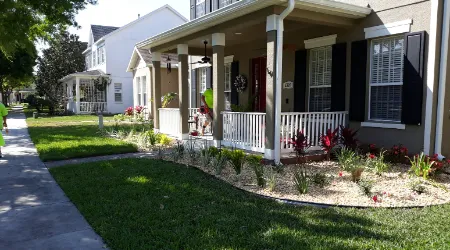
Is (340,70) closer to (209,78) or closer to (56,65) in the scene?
(209,78)

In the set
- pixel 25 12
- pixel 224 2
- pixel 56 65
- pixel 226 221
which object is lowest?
pixel 226 221

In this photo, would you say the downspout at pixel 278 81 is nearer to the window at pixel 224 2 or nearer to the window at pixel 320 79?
the window at pixel 320 79

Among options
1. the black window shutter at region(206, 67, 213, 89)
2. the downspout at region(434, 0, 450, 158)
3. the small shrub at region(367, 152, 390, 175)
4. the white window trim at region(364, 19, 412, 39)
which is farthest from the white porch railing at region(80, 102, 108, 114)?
the downspout at region(434, 0, 450, 158)

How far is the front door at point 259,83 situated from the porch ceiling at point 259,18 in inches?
50.2

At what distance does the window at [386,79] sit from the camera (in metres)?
7.29

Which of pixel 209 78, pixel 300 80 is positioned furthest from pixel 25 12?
pixel 300 80

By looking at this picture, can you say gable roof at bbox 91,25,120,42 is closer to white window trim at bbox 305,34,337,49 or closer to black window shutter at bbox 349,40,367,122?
white window trim at bbox 305,34,337,49

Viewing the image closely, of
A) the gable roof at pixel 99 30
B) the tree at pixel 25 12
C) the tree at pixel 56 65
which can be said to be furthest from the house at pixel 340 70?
the tree at pixel 56 65

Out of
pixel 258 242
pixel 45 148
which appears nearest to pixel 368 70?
pixel 258 242

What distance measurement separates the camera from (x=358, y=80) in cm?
788

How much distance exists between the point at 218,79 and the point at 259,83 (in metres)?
3.07

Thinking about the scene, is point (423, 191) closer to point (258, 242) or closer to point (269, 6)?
point (258, 242)

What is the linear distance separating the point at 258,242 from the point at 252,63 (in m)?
8.51

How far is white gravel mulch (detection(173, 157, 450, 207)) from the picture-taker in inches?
193
